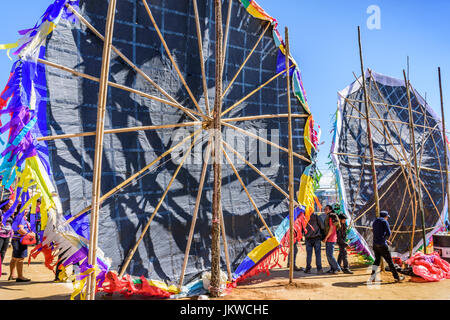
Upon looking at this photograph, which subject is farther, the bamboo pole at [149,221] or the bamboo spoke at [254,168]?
the bamboo spoke at [254,168]

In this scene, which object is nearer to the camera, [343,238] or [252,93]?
[252,93]

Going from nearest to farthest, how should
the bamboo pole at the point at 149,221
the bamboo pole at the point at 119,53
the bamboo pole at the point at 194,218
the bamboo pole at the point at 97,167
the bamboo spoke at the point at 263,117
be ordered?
the bamboo pole at the point at 97,167 → the bamboo pole at the point at 119,53 → the bamboo pole at the point at 149,221 → the bamboo pole at the point at 194,218 → the bamboo spoke at the point at 263,117

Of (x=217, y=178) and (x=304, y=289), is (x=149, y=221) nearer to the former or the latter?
(x=217, y=178)

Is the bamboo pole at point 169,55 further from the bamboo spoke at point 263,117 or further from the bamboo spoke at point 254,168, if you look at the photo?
the bamboo spoke at point 254,168

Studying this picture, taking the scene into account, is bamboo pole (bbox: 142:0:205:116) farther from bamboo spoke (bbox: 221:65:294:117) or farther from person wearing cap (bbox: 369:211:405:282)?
person wearing cap (bbox: 369:211:405:282)

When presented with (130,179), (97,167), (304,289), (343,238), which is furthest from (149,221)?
(343,238)

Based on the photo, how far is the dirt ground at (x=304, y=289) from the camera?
5.61m

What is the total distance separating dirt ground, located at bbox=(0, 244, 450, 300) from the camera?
5614 millimetres

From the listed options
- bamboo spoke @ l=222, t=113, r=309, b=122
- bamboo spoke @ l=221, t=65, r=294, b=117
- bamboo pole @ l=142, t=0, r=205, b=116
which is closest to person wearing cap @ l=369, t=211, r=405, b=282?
bamboo spoke @ l=222, t=113, r=309, b=122

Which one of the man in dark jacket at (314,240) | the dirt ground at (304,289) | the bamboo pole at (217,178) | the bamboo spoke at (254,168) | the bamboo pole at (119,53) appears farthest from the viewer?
the man in dark jacket at (314,240)

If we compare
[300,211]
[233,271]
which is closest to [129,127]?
[233,271]

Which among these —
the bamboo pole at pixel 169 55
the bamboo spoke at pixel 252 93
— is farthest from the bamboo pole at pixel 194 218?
the bamboo pole at pixel 169 55

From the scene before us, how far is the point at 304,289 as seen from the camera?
20.3 feet

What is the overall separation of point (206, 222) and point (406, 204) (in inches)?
264
